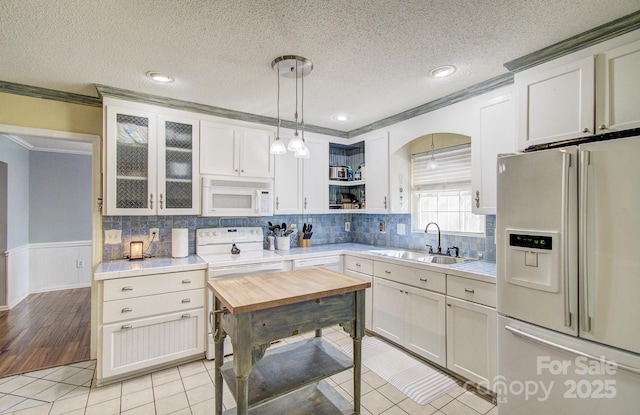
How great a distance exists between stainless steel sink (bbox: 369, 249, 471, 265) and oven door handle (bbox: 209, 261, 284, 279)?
3.65 feet

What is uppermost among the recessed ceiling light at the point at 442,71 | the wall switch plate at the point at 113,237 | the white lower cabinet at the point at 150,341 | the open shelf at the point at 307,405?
the recessed ceiling light at the point at 442,71

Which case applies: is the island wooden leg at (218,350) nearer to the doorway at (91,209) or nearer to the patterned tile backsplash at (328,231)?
the patterned tile backsplash at (328,231)

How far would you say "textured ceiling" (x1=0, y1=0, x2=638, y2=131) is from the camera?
162 centimetres

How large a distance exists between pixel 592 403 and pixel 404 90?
8.15 ft

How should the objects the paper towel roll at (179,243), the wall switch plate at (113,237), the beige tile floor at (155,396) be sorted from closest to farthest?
the beige tile floor at (155,396) → the wall switch plate at (113,237) → the paper towel roll at (179,243)

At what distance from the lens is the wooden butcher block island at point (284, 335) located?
1550 millimetres

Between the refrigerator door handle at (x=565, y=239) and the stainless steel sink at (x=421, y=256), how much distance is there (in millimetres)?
1277

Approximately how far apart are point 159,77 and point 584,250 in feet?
10.3

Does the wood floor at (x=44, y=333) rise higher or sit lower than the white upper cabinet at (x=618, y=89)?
lower

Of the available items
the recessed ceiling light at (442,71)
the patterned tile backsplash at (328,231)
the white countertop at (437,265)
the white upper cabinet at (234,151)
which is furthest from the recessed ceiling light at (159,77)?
the recessed ceiling light at (442,71)

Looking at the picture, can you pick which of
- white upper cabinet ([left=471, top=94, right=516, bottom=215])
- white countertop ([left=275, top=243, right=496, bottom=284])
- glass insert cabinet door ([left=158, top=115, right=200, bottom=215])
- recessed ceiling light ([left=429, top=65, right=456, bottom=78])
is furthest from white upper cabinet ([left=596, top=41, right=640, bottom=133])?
glass insert cabinet door ([left=158, top=115, right=200, bottom=215])

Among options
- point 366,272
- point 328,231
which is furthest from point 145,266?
point 328,231

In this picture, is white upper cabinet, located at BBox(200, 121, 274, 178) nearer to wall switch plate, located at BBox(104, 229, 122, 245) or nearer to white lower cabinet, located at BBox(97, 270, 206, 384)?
wall switch plate, located at BBox(104, 229, 122, 245)

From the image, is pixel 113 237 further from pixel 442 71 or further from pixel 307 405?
pixel 442 71
